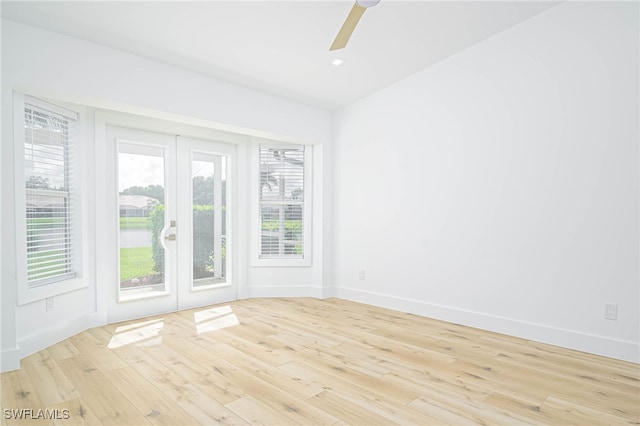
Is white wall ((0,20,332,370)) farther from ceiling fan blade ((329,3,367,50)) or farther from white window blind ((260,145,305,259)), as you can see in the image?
ceiling fan blade ((329,3,367,50))

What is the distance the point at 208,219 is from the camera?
15.1ft

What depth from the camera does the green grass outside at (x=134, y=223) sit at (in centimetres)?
393

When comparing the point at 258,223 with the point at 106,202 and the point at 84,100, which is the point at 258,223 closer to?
the point at 106,202

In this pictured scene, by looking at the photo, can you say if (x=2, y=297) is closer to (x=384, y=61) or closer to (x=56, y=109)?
(x=56, y=109)

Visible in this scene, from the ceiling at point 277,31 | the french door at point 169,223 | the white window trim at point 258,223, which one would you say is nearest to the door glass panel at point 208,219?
the french door at point 169,223

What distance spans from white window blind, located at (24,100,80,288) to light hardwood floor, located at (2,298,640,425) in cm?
68

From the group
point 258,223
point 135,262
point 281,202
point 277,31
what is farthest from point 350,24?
point 135,262

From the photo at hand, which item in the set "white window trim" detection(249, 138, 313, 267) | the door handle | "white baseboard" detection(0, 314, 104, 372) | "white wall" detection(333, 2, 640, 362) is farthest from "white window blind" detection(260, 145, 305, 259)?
"white baseboard" detection(0, 314, 104, 372)

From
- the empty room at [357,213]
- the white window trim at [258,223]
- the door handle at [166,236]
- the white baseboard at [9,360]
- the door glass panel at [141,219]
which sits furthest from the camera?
the white window trim at [258,223]

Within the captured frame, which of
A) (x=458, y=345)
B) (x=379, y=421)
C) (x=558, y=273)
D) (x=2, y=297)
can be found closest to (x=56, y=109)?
(x=2, y=297)

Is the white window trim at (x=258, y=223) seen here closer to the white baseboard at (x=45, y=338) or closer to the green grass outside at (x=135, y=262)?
the green grass outside at (x=135, y=262)

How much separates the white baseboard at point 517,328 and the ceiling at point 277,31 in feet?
8.65

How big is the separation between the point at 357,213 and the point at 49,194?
331 cm

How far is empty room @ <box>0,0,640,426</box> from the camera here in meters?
2.39
